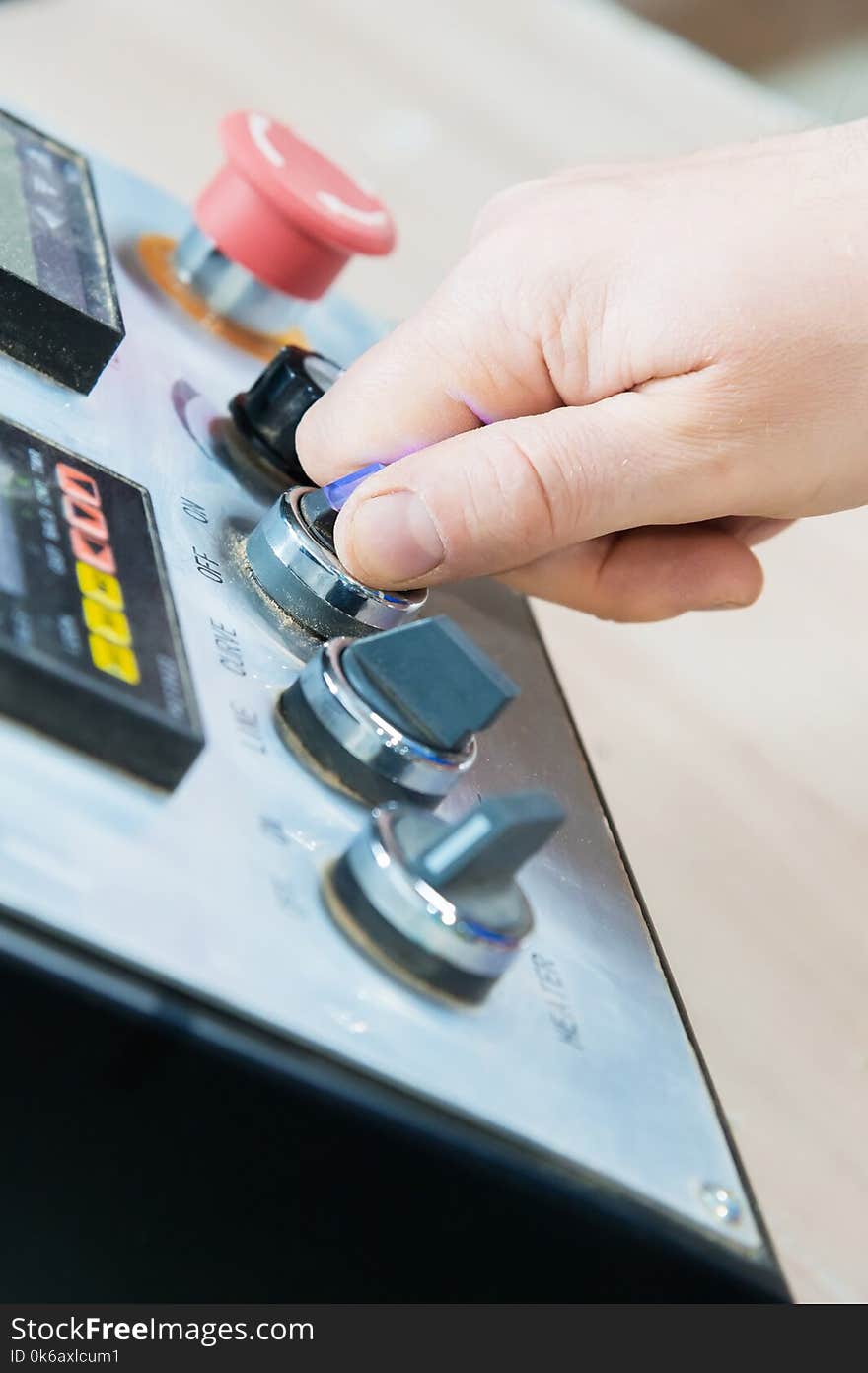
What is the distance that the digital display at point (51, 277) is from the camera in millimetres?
386

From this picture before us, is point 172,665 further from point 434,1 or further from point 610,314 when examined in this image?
point 434,1

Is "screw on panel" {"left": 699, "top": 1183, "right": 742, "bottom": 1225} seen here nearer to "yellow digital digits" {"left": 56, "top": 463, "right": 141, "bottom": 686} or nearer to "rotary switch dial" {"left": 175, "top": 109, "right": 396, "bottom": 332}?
"yellow digital digits" {"left": 56, "top": 463, "right": 141, "bottom": 686}

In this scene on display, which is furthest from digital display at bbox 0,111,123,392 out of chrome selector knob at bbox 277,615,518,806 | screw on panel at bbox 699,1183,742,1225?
screw on panel at bbox 699,1183,742,1225

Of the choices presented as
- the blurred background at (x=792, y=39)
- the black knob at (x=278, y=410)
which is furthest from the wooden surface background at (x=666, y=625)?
the black knob at (x=278, y=410)

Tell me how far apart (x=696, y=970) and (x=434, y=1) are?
836 millimetres

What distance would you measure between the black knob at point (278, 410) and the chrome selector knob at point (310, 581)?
0.07m

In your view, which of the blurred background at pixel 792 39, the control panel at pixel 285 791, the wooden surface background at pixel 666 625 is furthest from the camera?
the blurred background at pixel 792 39

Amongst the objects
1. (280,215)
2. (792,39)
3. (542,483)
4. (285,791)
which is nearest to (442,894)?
(285,791)

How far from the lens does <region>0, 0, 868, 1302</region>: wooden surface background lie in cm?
49

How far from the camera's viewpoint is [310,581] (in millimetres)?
393

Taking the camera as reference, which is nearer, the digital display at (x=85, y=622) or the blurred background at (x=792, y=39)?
the digital display at (x=85, y=622)

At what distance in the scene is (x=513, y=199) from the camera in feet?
1.86

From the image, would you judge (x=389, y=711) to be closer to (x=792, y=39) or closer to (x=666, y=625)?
(x=666, y=625)

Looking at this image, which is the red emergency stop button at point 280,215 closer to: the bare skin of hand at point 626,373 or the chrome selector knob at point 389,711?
the bare skin of hand at point 626,373
